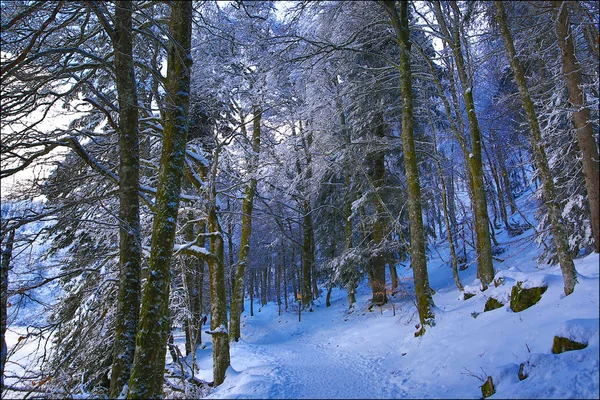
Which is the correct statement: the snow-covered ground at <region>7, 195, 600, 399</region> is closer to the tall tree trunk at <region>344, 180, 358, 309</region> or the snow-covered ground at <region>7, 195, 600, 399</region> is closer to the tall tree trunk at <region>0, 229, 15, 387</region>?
the tall tree trunk at <region>0, 229, 15, 387</region>

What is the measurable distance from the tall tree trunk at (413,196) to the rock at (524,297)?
1622 millimetres

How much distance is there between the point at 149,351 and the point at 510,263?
17.0 meters

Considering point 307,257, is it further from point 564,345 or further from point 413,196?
point 564,345

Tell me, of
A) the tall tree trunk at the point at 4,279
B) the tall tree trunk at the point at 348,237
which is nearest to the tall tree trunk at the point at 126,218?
the tall tree trunk at the point at 4,279

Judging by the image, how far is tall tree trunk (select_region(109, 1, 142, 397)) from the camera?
12.2 feet

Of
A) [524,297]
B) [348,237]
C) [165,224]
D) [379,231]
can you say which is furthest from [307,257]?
[165,224]

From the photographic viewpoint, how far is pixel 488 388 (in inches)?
128

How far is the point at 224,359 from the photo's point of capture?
6.80 m

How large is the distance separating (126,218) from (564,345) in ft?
16.4

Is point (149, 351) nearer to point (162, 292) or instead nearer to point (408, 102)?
point (162, 292)

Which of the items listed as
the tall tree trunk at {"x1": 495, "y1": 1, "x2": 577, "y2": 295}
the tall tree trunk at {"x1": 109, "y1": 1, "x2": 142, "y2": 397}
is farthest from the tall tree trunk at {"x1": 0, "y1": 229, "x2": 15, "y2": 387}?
the tall tree trunk at {"x1": 495, "y1": 1, "x2": 577, "y2": 295}

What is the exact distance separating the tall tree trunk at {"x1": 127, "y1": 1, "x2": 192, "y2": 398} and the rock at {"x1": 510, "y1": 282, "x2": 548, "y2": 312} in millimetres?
5085

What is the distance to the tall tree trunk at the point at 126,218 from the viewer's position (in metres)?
3.72

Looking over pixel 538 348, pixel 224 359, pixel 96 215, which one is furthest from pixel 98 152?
pixel 538 348
